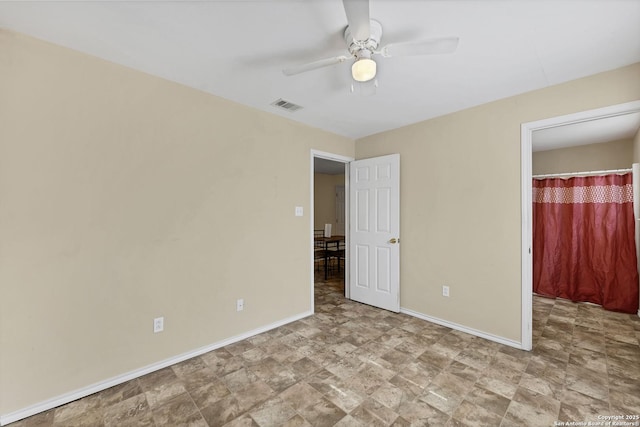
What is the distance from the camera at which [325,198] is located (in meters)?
7.66

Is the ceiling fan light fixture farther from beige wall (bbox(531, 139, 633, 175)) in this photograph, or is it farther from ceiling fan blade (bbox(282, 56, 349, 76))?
beige wall (bbox(531, 139, 633, 175))

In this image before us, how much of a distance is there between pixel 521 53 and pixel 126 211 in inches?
122

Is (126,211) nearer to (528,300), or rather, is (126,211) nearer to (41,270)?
(41,270)

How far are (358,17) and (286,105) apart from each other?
5.10 feet

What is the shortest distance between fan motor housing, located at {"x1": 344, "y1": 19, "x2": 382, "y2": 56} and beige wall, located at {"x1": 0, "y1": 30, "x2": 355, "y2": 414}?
1480 millimetres

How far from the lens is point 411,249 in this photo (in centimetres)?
332

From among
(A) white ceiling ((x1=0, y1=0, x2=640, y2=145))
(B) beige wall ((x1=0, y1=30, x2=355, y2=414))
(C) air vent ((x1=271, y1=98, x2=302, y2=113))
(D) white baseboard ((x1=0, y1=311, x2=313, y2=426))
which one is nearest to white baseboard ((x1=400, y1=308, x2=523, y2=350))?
(B) beige wall ((x1=0, y1=30, x2=355, y2=414))

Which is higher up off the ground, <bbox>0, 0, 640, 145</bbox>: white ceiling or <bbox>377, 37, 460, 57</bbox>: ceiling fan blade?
<bbox>0, 0, 640, 145</bbox>: white ceiling

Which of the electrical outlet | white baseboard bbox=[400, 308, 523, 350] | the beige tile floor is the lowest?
the beige tile floor

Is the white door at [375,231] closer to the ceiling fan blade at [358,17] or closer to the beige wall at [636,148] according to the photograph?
the ceiling fan blade at [358,17]

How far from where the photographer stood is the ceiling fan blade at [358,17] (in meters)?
1.22

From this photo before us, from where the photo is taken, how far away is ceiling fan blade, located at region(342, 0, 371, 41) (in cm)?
122

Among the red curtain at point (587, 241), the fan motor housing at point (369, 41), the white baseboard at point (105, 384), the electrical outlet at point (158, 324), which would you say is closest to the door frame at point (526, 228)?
the fan motor housing at point (369, 41)

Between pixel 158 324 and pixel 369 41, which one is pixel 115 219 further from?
pixel 369 41
